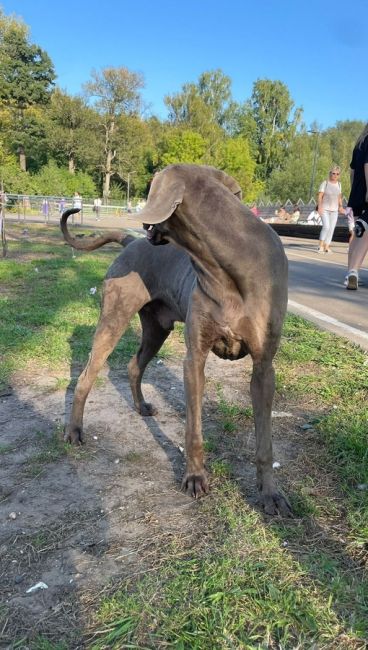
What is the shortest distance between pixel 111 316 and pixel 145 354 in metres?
0.51

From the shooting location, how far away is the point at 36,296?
24.0 ft

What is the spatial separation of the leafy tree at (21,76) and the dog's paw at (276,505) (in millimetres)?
60276

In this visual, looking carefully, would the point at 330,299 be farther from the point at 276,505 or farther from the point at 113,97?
the point at 113,97

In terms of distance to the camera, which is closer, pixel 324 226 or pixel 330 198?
pixel 330 198

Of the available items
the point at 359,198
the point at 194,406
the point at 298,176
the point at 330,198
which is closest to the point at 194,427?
the point at 194,406

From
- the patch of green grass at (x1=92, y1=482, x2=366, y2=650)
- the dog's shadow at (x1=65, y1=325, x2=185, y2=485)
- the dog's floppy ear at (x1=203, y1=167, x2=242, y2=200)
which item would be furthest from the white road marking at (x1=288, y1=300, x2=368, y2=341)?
the patch of green grass at (x1=92, y1=482, x2=366, y2=650)

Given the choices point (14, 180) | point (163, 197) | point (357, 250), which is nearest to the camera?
point (163, 197)

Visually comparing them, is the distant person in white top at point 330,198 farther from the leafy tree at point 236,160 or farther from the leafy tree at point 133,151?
the leafy tree at point 236,160

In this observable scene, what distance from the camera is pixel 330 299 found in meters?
7.13

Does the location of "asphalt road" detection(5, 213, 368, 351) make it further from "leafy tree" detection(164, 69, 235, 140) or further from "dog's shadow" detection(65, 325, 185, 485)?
"leafy tree" detection(164, 69, 235, 140)

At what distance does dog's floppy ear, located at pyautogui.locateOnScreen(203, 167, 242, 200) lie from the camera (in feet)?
8.41

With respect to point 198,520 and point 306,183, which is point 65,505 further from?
point 306,183

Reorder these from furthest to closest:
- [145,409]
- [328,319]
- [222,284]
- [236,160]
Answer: [236,160], [328,319], [145,409], [222,284]

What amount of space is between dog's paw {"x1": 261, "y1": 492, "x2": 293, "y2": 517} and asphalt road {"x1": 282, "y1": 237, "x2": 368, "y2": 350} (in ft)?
8.46
